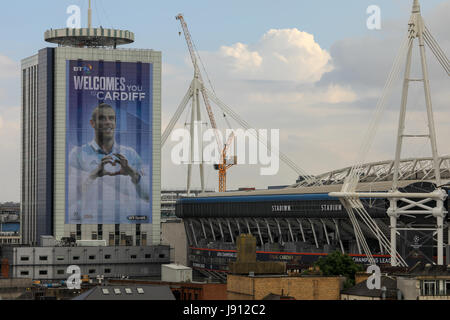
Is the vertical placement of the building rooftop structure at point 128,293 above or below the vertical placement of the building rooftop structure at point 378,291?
below

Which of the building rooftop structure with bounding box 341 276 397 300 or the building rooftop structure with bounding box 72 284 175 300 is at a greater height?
the building rooftop structure with bounding box 341 276 397 300

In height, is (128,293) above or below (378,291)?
below

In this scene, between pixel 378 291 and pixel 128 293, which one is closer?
pixel 378 291

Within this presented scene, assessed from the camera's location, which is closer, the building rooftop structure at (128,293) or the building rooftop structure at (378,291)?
the building rooftop structure at (378,291)

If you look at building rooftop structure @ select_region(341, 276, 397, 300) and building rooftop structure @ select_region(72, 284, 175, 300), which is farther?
building rooftop structure @ select_region(72, 284, 175, 300)
